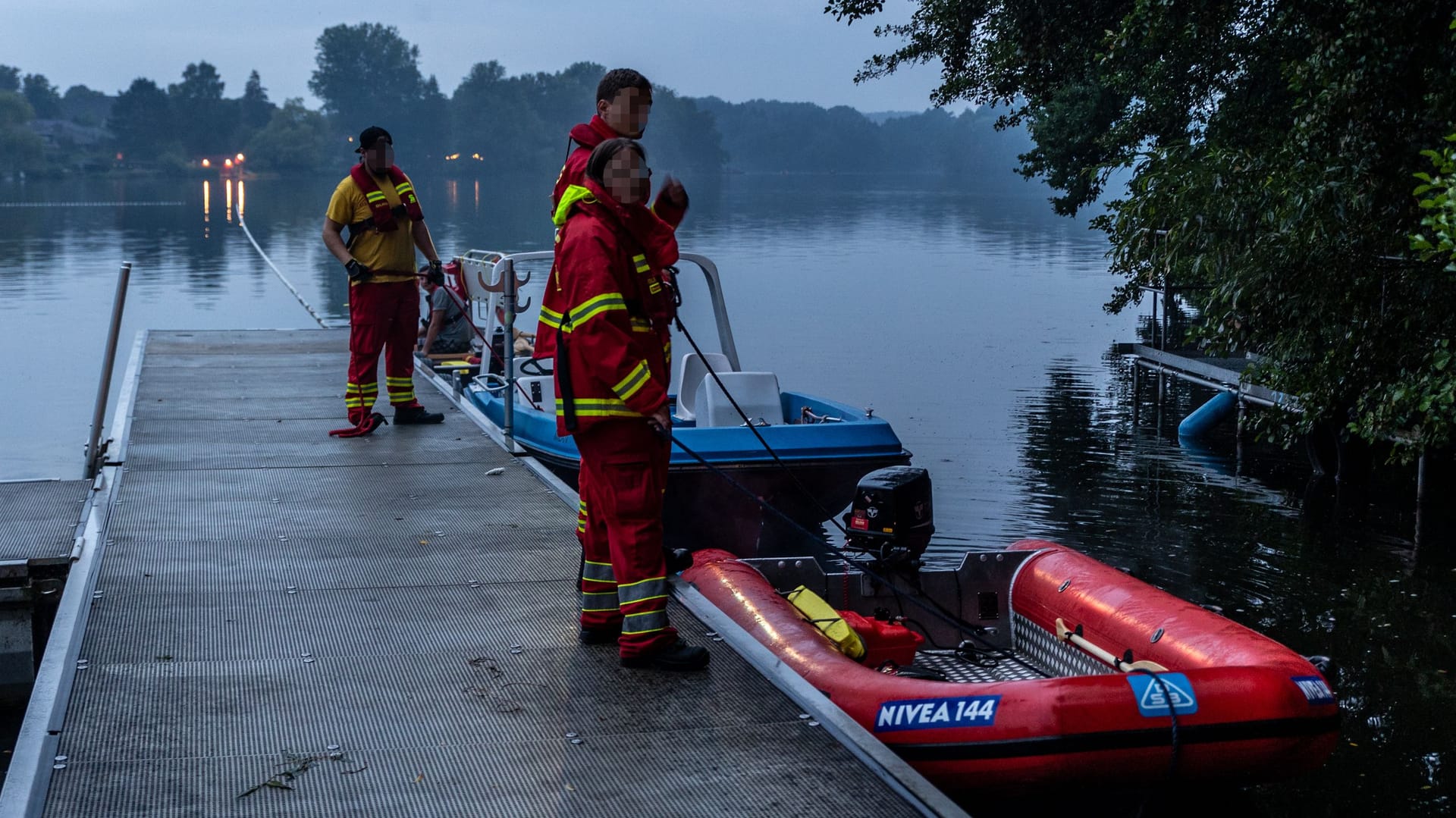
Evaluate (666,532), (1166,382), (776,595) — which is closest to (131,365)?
(666,532)

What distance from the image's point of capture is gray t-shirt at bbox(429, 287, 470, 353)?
14.3 metres

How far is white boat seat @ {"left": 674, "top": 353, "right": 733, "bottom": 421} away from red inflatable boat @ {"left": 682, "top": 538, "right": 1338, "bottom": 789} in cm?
310

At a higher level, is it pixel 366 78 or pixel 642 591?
pixel 366 78

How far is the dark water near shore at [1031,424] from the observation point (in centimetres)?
736

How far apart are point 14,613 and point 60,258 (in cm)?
3880

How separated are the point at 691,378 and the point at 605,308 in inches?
208

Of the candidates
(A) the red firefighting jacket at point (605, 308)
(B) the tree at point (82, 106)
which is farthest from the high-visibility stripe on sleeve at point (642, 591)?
(B) the tree at point (82, 106)

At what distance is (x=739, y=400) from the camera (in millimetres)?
9438

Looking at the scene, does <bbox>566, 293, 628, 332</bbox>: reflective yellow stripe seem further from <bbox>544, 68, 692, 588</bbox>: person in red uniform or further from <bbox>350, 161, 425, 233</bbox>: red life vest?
<bbox>350, 161, 425, 233</bbox>: red life vest

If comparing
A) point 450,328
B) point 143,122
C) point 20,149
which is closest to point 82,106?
point 143,122

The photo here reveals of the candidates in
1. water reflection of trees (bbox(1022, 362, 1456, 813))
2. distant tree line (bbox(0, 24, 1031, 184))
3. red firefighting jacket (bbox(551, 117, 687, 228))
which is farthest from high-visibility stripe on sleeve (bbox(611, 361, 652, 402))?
distant tree line (bbox(0, 24, 1031, 184))

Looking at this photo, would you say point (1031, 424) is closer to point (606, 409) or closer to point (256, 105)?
point (606, 409)

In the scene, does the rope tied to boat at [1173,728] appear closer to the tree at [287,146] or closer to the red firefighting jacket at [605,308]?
the red firefighting jacket at [605,308]

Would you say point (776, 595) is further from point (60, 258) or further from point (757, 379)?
point (60, 258)
